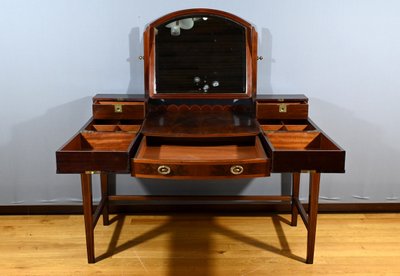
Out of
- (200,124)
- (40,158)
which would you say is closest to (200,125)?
(200,124)

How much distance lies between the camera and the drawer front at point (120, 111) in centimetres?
241

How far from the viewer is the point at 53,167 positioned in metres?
2.78

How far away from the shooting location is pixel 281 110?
244 cm

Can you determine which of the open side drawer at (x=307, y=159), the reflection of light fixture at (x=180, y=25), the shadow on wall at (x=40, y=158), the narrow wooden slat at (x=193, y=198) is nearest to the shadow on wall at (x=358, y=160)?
the narrow wooden slat at (x=193, y=198)

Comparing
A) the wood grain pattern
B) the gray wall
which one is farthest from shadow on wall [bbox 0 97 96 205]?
the wood grain pattern

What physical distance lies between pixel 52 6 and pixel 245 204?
1.64m

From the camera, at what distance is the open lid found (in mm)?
2427

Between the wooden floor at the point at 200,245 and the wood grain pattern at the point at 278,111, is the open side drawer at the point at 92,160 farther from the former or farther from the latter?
the wood grain pattern at the point at 278,111

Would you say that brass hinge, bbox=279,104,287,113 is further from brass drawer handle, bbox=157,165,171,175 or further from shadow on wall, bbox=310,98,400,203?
brass drawer handle, bbox=157,165,171,175

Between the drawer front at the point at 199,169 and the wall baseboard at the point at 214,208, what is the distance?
0.96 m

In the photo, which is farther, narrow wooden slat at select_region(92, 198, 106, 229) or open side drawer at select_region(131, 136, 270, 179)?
narrow wooden slat at select_region(92, 198, 106, 229)

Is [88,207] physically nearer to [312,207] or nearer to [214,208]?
[214,208]

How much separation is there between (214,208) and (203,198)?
19 cm

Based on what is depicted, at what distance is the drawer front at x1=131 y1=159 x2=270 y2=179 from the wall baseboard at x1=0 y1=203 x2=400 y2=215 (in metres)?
0.96
